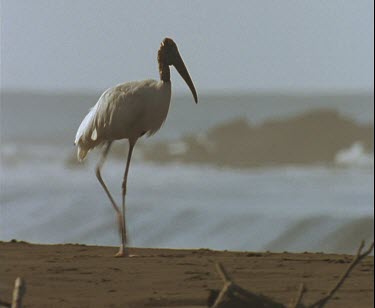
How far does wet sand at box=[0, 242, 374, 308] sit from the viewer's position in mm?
6633

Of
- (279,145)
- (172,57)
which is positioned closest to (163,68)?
(172,57)

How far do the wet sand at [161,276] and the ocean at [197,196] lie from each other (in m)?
3.52

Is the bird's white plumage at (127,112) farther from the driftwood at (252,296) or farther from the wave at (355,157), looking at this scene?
the wave at (355,157)

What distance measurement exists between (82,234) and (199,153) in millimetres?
6302

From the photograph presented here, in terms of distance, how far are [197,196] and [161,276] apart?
26.7 ft

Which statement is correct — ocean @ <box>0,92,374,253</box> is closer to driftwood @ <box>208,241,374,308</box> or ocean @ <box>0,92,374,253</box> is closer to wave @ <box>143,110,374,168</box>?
wave @ <box>143,110,374,168</box>

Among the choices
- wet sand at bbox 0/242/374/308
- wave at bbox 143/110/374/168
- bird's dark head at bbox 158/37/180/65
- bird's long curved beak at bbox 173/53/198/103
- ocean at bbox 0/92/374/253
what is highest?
wave at bbox 143/110/374/168

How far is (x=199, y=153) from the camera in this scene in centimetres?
1975

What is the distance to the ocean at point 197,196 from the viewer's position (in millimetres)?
12695

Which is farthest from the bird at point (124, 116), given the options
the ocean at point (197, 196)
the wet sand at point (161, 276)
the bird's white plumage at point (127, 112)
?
the ocean at point (197, 196)

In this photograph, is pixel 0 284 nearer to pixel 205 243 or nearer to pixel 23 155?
pixel 205 243

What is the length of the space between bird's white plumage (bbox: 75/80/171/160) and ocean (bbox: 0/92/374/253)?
2684 mm

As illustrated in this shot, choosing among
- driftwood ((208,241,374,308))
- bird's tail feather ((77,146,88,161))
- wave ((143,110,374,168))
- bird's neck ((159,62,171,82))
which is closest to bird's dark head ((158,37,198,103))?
bird's neck ((159,62,171,82))

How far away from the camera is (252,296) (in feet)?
15.0
